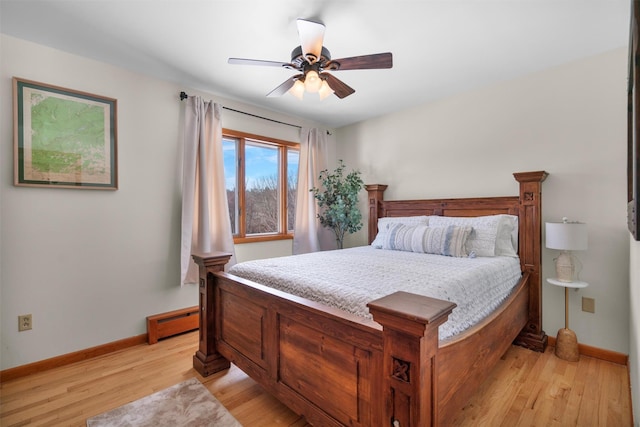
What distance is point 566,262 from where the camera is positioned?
2.38m

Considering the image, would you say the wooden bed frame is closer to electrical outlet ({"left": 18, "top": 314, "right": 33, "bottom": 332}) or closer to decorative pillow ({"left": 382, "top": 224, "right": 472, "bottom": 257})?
decorative pillow ({"left": 382, "top": 224, "right": 472, "bottom": 257})

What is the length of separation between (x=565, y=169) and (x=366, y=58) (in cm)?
205

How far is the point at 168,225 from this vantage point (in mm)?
2912

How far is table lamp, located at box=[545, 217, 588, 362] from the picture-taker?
7.24 feet

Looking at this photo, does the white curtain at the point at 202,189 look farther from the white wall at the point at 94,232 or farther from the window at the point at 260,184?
the window at the point at 260,184

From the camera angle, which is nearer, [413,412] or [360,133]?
[413,412]

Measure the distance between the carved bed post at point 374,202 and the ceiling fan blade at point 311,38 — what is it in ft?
7.13

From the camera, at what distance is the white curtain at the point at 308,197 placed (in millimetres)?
3967

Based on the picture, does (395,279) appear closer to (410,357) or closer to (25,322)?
(410,357)

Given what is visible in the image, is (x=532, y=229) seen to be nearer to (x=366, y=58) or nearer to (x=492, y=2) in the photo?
(x=492, y=2)

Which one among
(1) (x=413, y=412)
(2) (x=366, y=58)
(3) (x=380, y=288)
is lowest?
(1) (x=413, y=412)

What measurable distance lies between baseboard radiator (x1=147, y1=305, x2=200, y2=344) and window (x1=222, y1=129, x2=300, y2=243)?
36.2 inches

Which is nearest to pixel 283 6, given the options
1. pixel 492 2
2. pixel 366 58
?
pixel 366 58

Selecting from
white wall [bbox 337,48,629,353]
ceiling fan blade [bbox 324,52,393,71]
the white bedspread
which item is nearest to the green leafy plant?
white wall [bbox 337,48,629,353]
